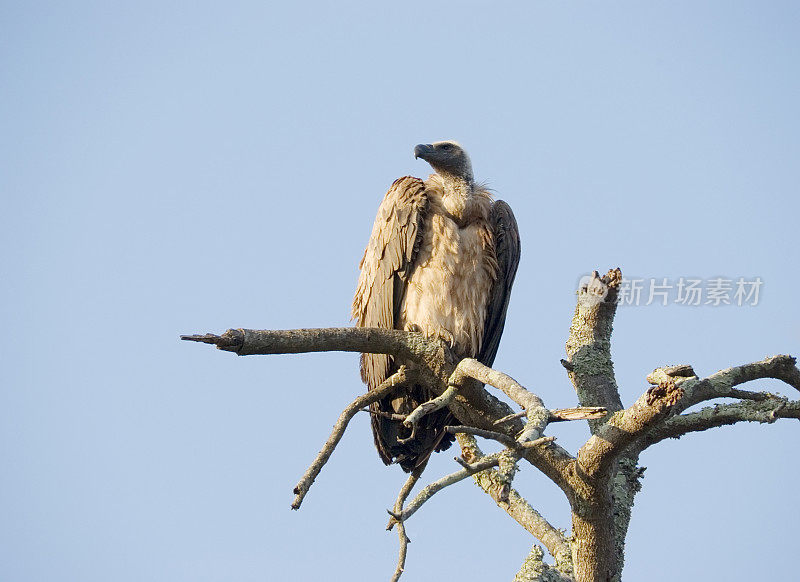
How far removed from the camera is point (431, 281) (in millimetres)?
7004

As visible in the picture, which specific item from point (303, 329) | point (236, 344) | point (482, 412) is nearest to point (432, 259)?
point (482, 412)

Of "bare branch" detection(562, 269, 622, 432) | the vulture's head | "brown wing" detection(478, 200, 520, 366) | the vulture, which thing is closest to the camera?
"bare branch" detection(562, 269, 622, 432)

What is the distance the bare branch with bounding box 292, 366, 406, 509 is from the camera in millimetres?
4902

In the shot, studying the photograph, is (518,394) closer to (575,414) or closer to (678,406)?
(575,414)

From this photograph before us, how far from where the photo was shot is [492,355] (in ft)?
24.5

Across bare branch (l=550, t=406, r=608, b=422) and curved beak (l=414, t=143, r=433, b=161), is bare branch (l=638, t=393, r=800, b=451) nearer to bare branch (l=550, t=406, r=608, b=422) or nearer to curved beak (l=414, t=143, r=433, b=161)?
bare branch (l=550, t=406, r=608, b=422)

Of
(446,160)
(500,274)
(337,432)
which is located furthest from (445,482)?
(446,160)

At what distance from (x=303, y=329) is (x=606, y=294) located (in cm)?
203

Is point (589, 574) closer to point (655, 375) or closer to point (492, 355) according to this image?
point (655, 375)

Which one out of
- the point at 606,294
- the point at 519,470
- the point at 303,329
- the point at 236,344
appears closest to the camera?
the point at 519,470

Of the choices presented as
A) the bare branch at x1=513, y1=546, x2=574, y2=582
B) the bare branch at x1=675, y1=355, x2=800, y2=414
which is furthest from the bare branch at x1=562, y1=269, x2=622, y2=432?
the bare branch at x1=513, y1=546, x2=574, y2=582

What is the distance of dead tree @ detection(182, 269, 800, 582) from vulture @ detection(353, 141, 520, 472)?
0.73 metres

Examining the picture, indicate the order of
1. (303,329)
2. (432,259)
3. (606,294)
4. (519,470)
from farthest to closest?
(432,259)
(606,294)
(303,329)
(519,470)

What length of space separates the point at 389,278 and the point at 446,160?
1.23 meters
